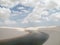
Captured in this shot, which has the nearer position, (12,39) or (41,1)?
(12,39)

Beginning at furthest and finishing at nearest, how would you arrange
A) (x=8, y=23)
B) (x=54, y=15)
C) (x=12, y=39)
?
(x=54, y=15) → (x=8, y=23) → (x=12, y=39)

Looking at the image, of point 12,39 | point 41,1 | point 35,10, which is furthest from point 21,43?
point 41,1

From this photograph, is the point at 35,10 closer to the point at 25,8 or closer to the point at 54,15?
the point at 25,8

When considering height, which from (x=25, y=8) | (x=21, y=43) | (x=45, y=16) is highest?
(x=25, y=8)

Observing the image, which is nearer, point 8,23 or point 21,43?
point 21,43

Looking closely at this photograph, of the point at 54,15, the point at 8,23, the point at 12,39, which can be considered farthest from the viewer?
the point at 54,15

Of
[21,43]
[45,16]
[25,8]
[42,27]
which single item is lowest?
[21,43]

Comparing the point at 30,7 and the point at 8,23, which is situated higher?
the point at 30,7

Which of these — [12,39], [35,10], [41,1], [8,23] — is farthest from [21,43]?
[41,1]

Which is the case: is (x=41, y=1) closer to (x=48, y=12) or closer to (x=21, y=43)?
(x=48, y=12)
